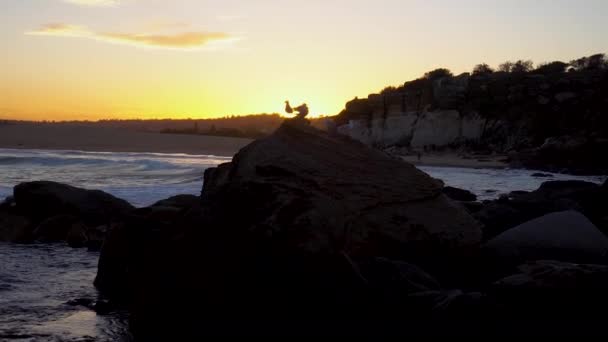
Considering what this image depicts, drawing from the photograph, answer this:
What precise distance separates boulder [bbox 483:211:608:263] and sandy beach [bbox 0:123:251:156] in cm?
4059

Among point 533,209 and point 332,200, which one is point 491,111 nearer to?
point 533,209

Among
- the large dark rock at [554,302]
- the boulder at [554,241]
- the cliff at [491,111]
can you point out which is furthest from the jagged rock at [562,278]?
the cliff at [491,111]

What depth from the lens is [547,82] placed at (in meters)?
44.6

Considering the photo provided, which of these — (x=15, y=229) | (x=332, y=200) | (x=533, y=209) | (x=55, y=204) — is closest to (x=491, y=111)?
(x=533, y=209)

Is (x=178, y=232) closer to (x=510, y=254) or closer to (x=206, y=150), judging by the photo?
(x=510, y=254)

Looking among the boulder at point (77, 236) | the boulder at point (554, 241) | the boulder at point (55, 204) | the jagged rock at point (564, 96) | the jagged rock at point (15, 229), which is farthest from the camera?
the jagged rock at point (564, 96)

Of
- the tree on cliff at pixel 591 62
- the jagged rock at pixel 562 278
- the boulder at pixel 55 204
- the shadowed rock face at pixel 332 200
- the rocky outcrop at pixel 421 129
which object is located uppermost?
the tree on cliff at pixel 591 62

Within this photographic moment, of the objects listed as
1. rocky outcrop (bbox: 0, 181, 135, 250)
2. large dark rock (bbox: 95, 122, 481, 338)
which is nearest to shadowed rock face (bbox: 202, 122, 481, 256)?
large dark rock (bbox: 95, 122, 481, 338)

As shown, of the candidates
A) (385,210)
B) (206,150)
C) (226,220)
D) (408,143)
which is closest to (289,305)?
(226,220)

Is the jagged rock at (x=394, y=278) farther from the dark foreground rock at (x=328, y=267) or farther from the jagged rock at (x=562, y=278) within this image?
the jagged rock at (x=562, y=278)

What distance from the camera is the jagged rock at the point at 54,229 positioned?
391 inches

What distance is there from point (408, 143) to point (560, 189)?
33928 millimetres

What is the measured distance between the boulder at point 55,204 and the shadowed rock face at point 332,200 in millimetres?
4571

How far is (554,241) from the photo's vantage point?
693 cm
